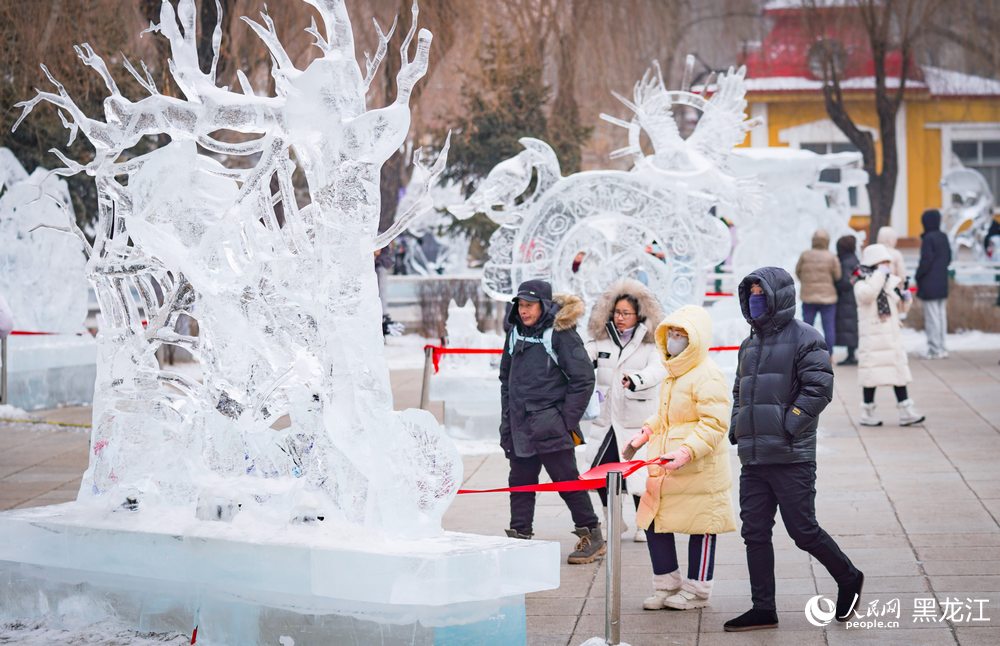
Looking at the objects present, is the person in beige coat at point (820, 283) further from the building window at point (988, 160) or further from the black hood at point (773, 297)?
the building window at point (988, 160)

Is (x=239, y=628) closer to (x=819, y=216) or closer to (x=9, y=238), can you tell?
(x=9, y=238)

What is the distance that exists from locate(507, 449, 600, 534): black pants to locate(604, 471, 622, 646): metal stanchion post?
2.02m

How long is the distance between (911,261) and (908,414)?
1994 cm

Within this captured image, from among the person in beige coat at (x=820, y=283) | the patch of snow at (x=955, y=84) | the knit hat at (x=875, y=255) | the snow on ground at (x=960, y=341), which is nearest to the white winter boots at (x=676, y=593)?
the knit hat at (x=875, y=255)

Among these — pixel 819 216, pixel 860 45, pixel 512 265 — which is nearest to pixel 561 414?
pixel 512 265

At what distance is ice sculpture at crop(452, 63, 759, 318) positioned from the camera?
1298cm

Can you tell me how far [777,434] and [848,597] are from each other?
33.3 inches

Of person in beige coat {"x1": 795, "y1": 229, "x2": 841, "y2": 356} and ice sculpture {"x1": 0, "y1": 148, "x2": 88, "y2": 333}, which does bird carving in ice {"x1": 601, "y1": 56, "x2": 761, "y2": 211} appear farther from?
ice sculpture {"x1": 0, "y1": 148, "x2": 88, "y2": 333}

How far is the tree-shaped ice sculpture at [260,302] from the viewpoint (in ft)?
20.7

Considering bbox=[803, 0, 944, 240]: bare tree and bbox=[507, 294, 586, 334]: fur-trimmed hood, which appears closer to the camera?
bbox=[507, 294, 586, 334]: fur-trimmed hood

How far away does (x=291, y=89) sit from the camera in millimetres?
6516

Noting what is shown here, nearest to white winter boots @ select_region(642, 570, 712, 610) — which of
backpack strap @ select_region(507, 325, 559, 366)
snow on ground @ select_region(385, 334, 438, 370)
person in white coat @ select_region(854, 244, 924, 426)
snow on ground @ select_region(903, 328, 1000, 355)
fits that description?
backpack strap @ select_region(507, 325, 559, 366)

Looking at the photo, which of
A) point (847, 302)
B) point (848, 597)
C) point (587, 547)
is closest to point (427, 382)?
point (587, 547)

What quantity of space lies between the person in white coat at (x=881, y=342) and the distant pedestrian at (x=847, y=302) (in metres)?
4.89
